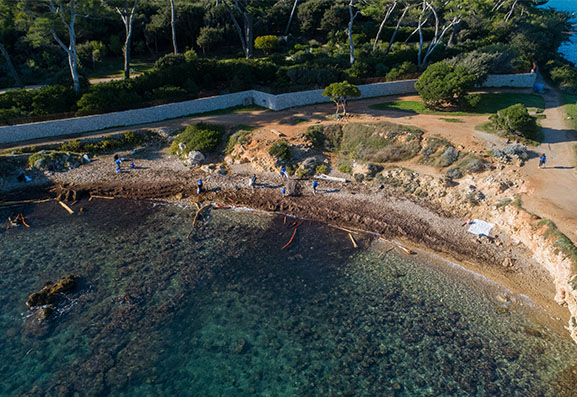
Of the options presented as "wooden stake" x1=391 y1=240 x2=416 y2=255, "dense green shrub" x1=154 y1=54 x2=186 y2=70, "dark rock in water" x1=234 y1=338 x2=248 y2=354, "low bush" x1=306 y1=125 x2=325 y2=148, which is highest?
"dense green shrub" x1=154 y1=54 x2=186 y2=70

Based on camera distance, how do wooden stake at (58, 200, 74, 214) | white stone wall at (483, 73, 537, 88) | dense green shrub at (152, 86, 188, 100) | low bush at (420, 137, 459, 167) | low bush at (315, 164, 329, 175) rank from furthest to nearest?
white stone wall at (483, 73, 537, 88), dense green shrub at (152, 86, 188, 100), low bush at (315, 164, 329, 175), low bush at (420, 137, 459, 167), wooden stake at (58, 200, 74, 214)

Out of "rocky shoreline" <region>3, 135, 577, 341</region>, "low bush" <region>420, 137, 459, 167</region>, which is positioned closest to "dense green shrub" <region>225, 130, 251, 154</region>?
"rocky shoreline" <region>3, 135, 577, 341</region>

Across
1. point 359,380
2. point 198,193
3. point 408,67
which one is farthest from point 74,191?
point 408,67

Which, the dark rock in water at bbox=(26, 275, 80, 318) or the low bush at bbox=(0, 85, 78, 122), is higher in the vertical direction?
the low bush at bbox=(0, 85, 78, 122)

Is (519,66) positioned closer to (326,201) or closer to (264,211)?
(326,201)

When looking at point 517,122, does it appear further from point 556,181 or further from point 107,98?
point 107,98

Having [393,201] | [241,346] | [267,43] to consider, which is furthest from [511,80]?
[241,346]

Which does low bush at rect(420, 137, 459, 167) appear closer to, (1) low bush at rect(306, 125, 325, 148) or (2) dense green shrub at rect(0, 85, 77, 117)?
(1) low bush at rect(306, 125, 325, 148)
